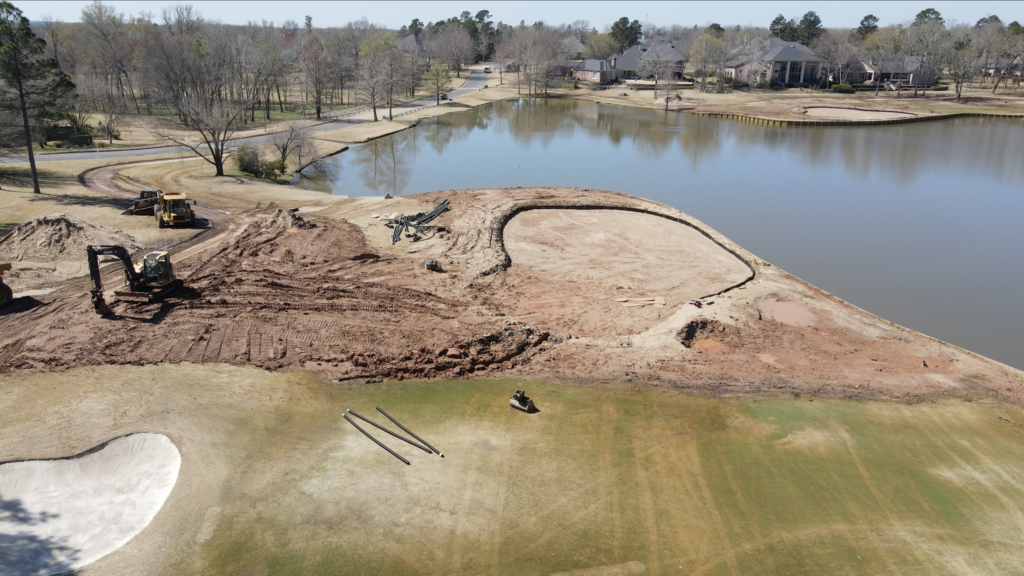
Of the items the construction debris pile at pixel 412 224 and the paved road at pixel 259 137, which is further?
the paved road at pixel 259 137

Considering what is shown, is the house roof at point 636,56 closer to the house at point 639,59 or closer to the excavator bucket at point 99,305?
the house at point 639,59

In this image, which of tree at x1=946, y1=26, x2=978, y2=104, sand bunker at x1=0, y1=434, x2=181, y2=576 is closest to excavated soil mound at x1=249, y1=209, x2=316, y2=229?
sand bunker at x1=0, y1=434, x2=181, y2=576

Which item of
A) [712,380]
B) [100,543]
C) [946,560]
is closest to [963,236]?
[712,380]

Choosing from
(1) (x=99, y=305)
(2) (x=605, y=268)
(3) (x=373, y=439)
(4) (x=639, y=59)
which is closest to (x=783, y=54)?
(4) (x=639, y=59)

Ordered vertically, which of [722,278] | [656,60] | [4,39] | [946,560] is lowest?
[946,560]

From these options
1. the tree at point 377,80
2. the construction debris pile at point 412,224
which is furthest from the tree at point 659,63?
the construction debris pile at point 412,224

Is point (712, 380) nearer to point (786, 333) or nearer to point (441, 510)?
point (786, 333)
